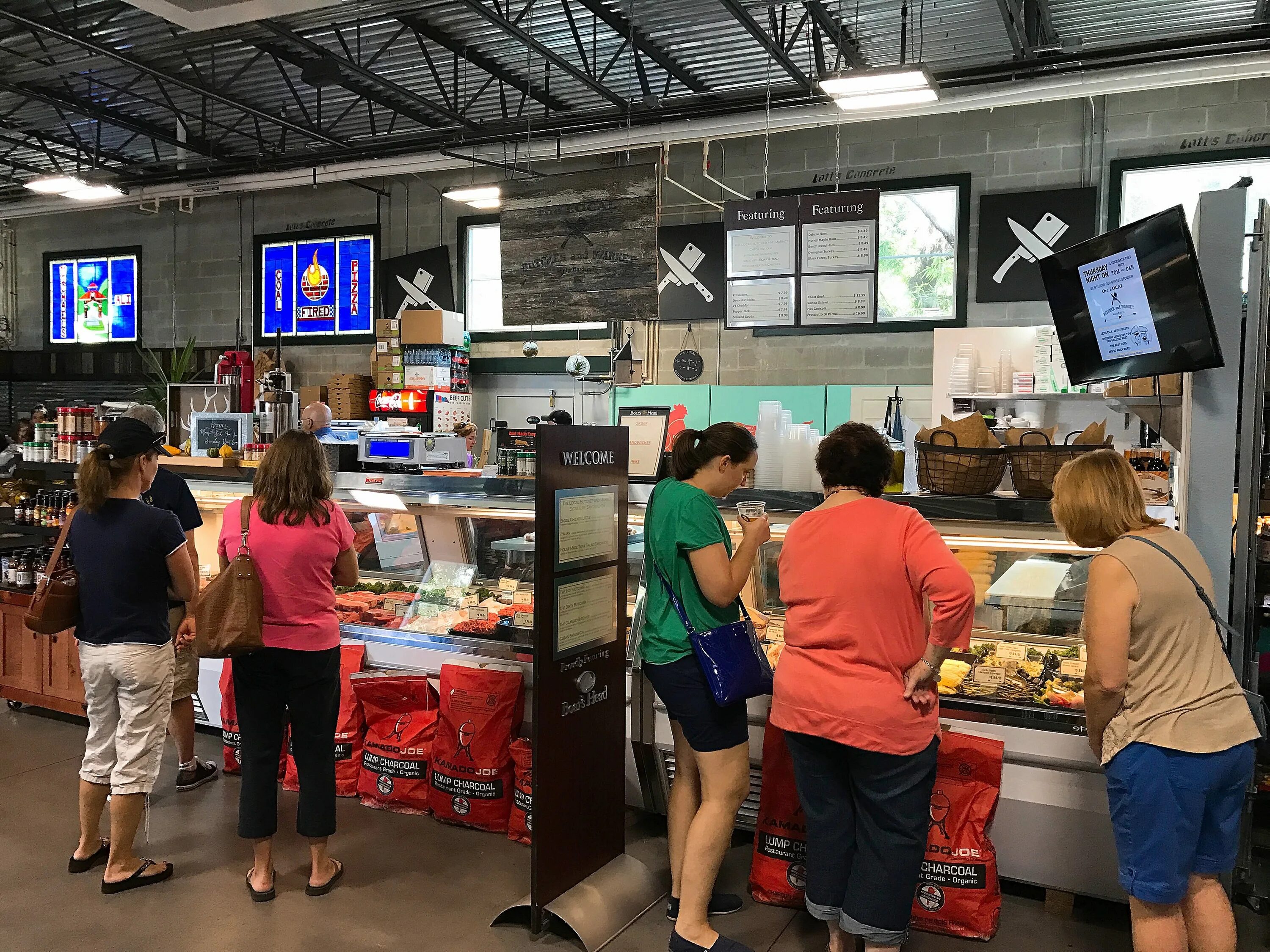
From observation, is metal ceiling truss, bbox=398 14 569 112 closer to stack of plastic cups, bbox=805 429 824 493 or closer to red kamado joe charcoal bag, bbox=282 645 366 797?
red kamado joe charcoal bag, bbox=282 645 366 797

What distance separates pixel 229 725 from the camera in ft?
15.3

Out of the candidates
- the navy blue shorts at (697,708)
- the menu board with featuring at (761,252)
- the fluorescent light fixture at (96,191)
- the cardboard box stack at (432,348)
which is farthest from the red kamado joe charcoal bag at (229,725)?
the fluorescent light fixture at (96,191)

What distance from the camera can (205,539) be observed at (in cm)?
594

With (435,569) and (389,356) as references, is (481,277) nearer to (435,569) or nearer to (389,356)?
(389,356)

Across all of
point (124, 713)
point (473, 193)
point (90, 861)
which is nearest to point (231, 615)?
point (124, 713)

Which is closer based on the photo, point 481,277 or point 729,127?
point 729,127

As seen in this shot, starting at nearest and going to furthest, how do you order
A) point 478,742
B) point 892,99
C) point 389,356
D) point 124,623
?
1. point 124,623
2. point 478,742
3. point 892,99
4. point 389,356

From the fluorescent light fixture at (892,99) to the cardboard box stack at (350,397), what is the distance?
6.62 metres

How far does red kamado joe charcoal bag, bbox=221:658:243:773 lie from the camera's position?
15.2 ft

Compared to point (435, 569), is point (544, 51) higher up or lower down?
higher up

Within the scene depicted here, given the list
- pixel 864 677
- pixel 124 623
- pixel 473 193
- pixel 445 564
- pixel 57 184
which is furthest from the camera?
pixel 57 184

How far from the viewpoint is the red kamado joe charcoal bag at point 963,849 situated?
3236 mm

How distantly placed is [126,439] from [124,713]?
100 cm

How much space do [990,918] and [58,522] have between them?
5.27 m
